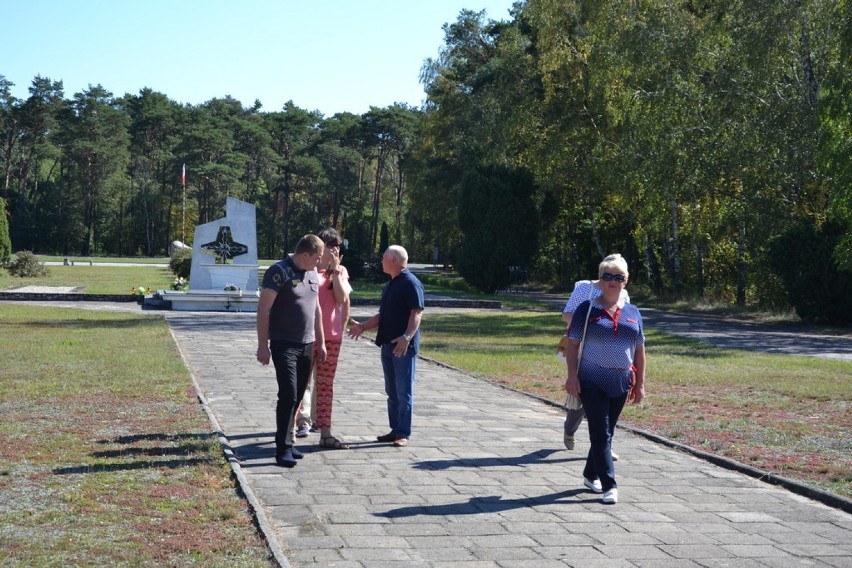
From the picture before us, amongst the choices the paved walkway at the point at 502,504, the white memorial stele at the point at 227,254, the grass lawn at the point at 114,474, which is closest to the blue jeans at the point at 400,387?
the paved walkway at the point at 502,504

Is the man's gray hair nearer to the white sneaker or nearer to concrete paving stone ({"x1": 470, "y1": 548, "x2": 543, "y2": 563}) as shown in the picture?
the white sneaker

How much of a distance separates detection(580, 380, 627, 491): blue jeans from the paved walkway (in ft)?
0.75

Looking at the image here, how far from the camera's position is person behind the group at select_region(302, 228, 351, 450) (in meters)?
8.84

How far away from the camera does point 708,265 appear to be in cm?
4122

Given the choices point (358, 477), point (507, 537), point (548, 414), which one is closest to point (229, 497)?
point (358, 477)

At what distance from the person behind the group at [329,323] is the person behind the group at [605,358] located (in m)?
2.48

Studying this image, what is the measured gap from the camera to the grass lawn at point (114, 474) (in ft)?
18.3

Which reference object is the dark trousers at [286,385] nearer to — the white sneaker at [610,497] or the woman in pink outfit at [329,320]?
the woman in pink outfit at [329,320]

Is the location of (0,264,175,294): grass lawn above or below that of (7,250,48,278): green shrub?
below

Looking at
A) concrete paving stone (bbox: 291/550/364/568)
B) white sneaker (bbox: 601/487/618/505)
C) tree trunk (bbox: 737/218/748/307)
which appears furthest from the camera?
tree trunk (bbox: 737/218/748/307)

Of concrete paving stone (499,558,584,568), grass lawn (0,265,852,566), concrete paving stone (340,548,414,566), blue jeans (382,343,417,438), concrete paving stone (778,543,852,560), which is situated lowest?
concrete paving stone (778,543,852,560)

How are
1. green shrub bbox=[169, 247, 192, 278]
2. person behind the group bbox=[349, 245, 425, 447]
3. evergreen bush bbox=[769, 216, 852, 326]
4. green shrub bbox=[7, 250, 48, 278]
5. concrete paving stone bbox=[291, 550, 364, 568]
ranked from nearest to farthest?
concrete paving stone bbox=[291, 550, 364, 568]
person behind the group bbox=[349, 245, 425, 447]
evergreen bush bbox=[769, 216, 852, 326]
green shrub bbox=[169, 247, 192, 278]
green shrub bbox=[7, 250, 48, 278]

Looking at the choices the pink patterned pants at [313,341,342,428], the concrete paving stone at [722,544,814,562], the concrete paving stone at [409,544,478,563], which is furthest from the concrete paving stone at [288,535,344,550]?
the pink patterned pants at [313,341,342,428]

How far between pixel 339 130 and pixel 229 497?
8989 centimetres
